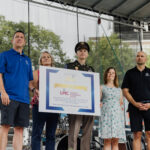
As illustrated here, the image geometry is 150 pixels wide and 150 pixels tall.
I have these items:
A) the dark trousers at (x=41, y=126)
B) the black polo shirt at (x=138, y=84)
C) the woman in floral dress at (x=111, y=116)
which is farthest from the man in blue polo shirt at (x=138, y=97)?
the dark trousers at (x=41, y=126)

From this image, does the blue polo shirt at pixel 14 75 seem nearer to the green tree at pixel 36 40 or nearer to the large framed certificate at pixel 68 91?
the large framed certificate at pixel 68 91

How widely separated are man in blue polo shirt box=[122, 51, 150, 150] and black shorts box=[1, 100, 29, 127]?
1.25 m

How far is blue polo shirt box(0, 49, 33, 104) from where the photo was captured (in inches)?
95.2

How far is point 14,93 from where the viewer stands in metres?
2.41

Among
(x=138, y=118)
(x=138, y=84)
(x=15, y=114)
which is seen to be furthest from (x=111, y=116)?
(x=15, y=114)

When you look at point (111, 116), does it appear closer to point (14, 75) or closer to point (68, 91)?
point (68, 91)

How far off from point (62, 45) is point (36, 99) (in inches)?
154

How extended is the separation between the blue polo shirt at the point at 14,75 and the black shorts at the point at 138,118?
1245 mm

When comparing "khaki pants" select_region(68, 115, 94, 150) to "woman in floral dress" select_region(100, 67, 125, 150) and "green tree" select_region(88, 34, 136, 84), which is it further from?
"green tree" select_region(88, 34, 136, 84)

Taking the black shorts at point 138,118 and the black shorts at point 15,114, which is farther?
the black shorts at point 138,118

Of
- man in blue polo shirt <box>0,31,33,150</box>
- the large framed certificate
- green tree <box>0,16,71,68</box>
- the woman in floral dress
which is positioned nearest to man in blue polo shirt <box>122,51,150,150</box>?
the woman in floral dress

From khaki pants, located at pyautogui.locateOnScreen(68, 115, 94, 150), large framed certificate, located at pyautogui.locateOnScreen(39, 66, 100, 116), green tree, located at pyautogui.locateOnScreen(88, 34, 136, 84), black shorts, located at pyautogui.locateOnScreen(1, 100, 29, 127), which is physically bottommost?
khaki pants, located at pyautogui.locateOnScreen(68, 115, 94, 150)

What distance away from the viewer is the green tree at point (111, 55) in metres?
6.86

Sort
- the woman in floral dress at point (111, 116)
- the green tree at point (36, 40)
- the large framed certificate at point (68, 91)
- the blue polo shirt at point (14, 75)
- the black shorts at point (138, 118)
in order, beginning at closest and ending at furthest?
the blue polo shirt at point (14, 75), the large framed certificate at point (68, 91), the black shorts at point (138, 118), the woman in floral dress at point (111, 116), the green tree at point (36, 40)
